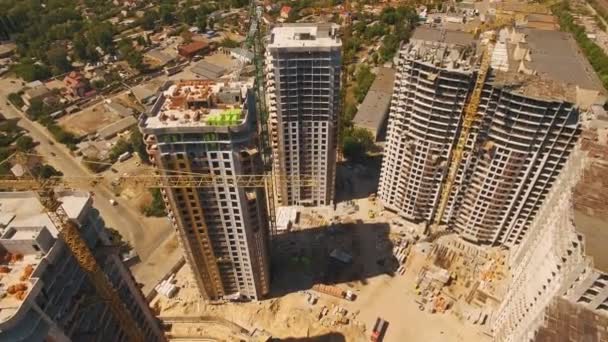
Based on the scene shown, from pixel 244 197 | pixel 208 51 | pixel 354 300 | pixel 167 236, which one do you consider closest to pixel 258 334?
pixel 354 300

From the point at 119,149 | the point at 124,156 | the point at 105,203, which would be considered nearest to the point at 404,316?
the point at 105,203

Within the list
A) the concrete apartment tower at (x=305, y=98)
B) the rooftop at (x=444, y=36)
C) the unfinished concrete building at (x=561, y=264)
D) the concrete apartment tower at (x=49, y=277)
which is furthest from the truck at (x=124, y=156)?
the unfinished concrete building at (x=561, y=264)

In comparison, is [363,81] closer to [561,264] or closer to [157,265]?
[157,265]

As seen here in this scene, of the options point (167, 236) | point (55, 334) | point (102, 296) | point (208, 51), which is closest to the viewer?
point (55, 334)

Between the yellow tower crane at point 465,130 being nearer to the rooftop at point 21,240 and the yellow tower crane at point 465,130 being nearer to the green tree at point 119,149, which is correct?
the rooftop at point 21,240

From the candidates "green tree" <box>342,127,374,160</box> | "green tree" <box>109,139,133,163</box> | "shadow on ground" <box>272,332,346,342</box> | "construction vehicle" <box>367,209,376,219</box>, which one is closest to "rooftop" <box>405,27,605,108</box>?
"green tree" <box>342,127,374,160</box>

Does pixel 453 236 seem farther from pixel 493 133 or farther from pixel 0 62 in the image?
pixel 0 62

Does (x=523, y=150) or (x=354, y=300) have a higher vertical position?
(x=523, y=150)

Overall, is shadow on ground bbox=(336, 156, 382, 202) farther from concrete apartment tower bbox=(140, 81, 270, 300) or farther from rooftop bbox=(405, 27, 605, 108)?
rooftop bbox=(405, 27, 605, 108)
